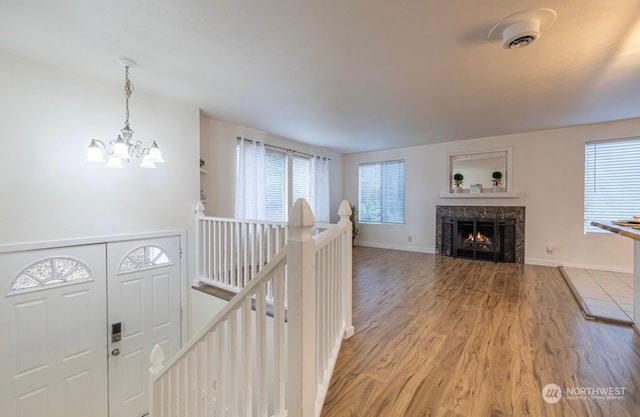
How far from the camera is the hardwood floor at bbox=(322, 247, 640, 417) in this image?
59.6 inches

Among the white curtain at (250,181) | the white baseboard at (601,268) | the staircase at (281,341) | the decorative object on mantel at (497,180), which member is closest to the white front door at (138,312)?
the staircase at (281,341)

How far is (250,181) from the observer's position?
4.59 m

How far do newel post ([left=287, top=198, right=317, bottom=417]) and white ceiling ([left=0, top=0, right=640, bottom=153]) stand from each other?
1.45m

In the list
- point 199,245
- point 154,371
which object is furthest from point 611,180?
point 154,371

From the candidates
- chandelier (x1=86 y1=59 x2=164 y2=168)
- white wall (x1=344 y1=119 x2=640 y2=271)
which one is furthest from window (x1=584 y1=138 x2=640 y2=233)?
chandelier (x1=86 y1=59 x2=164 y2=168)

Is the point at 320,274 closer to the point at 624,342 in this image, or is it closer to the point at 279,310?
the point at 279,310

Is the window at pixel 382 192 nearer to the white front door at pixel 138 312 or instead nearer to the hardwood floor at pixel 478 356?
the hardwood floor at pixel 478 356

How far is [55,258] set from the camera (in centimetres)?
247

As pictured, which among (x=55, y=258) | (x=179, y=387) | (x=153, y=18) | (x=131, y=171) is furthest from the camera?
(x=131, y=171)

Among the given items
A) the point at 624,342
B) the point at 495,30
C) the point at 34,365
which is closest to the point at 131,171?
the point at 34,365

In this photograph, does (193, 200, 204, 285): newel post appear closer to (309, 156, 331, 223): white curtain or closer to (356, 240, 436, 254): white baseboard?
(309, 156, 331, 223): white curtain

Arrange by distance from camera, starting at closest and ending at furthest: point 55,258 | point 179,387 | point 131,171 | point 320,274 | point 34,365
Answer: point 320,274
point 179,387
point 34,365
point 55,258
point 131,171

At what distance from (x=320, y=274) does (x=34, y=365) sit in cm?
280

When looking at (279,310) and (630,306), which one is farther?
(630,306)
